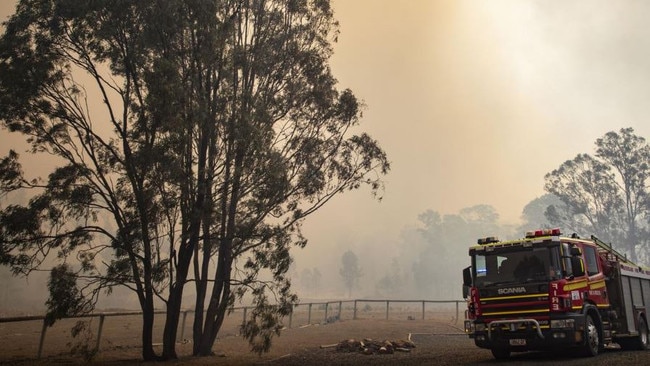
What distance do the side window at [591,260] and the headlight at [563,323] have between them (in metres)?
2.29

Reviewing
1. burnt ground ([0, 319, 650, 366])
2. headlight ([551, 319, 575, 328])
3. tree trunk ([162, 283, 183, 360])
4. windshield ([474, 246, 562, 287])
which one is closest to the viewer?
headlight ([551, 319, 575, 328])

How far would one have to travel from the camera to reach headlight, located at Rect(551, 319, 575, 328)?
12039 mm

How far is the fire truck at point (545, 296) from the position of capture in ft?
40.2

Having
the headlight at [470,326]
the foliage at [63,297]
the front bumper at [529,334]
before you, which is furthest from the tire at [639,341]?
the foliage at [63,297]

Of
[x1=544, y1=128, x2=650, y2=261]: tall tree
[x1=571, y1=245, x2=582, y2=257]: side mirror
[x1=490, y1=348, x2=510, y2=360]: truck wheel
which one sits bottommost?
[x1=490, y1=348, x2=510, y2=360]: truck wheel

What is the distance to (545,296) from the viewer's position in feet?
40.4

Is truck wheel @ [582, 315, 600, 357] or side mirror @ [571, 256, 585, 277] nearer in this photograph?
truck wheel @ [582, 315, 600, 357]

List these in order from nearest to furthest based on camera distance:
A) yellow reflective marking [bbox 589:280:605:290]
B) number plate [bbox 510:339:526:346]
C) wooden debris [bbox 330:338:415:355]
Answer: number plate [bbox 510:339:526:346] → yellow reflective marking [bbox 589:280:605:290] → wooden debris [bbox 330:338:415:355]

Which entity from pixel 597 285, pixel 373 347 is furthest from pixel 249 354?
pixel 597 285

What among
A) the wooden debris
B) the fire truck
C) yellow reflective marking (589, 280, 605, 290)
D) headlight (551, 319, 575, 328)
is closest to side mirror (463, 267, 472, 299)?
the fire truck

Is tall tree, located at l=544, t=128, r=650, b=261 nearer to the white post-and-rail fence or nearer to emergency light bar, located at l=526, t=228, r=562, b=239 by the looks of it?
the white post-and-rail fence

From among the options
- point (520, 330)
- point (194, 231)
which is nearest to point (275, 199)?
point (194, 231)

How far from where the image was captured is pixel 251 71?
20.7 meters

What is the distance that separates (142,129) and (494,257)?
40.3 feet
